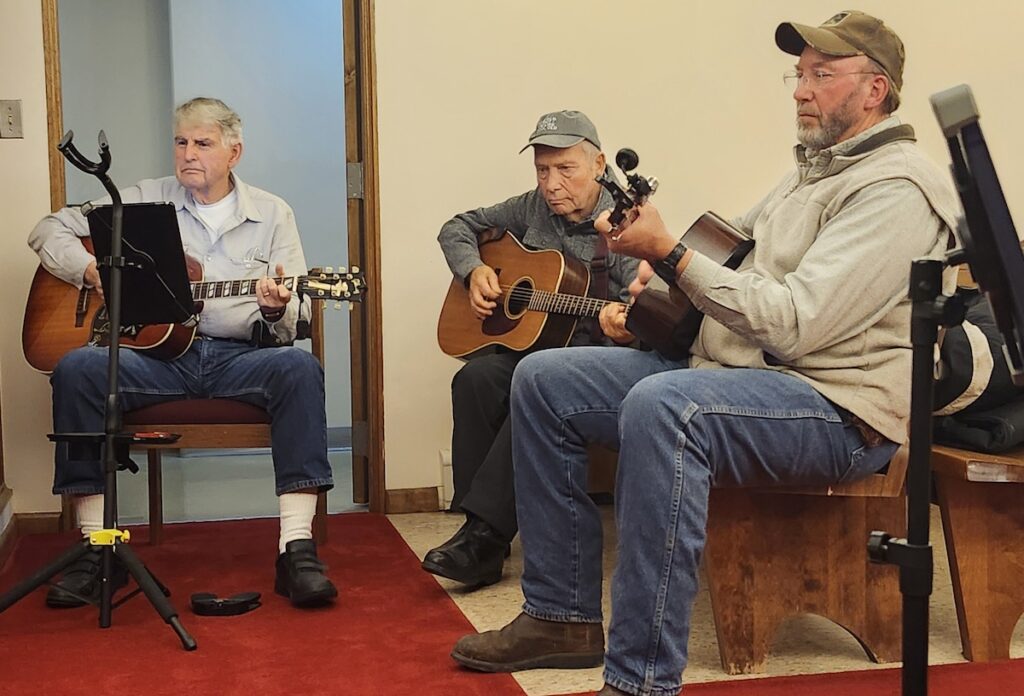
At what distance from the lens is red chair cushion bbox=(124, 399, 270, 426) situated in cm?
287

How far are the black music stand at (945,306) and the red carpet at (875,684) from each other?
0.68 metres

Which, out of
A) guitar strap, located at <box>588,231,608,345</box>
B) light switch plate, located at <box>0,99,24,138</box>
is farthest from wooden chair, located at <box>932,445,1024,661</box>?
light switch plate, located at <box>0,99,24,138</box>

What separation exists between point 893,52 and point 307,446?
155 centimetres

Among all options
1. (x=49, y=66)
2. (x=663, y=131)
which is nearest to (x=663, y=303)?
(x=663, y=131)

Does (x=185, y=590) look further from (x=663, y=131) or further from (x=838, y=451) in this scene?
(x=663, y=131)

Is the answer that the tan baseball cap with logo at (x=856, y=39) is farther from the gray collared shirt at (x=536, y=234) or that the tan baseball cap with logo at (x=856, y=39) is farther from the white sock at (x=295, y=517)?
the white sock at (x=295, y=517)

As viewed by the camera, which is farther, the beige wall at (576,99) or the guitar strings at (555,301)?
the beige wall at (576,99)

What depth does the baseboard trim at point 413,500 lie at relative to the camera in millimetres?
3611

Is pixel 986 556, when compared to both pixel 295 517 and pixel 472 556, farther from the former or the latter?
pixel 295 517

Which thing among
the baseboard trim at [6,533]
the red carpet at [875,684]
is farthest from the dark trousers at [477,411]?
the baseboard trim at [6,533]

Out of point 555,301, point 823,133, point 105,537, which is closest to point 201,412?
point 105,537

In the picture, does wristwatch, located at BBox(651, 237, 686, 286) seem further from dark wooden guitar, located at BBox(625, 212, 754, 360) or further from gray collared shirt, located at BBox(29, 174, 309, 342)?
gray collared shirt, located at BBox(29, 174, 309, 342)

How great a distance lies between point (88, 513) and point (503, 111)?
67.4 inches

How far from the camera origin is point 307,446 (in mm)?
2770
